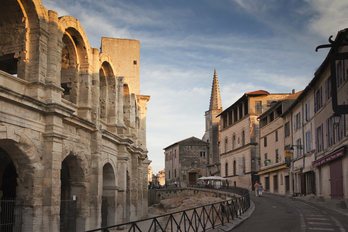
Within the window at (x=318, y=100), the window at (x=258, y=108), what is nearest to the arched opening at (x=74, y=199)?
the window at (x=318, y=100)

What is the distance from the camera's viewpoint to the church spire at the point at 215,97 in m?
79.8

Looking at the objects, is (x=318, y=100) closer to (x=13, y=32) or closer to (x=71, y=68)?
(x=71, y=68)

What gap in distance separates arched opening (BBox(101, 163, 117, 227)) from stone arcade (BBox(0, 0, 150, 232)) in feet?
0.17

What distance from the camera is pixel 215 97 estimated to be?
267 feet

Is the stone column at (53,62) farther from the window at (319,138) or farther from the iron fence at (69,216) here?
the window at (319,138)

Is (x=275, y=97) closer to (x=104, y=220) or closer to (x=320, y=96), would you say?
(x=320, y=96)

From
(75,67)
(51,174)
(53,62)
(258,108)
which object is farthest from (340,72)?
(258,108)

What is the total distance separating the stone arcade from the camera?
12.3 meters

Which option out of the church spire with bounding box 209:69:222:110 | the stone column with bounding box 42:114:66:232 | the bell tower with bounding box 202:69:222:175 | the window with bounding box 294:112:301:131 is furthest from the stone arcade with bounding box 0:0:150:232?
the church spire with bounding box 209:69:222:110

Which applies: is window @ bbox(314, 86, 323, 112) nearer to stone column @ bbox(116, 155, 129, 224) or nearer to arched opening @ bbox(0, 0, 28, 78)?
stone column @ bbox(116, 155, 129, 224)

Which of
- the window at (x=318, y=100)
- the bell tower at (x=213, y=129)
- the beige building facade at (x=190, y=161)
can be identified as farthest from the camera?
the beige building facade at (x=190, y=161)

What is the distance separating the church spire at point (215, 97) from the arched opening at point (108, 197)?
197 feet

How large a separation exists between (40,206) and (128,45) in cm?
2213

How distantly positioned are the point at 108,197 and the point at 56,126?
25.4ft
